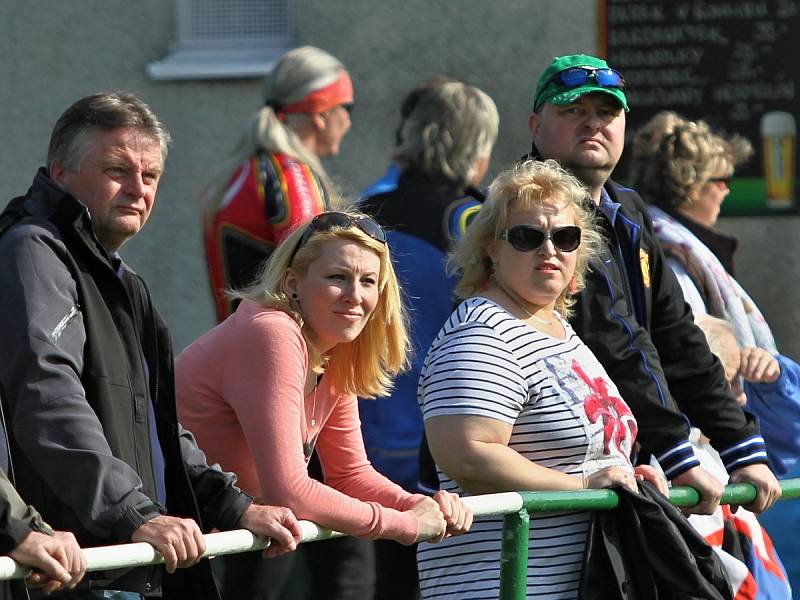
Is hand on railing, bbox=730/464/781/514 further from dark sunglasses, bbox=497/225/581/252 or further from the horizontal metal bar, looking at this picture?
dark sunglasses, bbox=497/225/581/252

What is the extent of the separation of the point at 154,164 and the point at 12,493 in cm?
97

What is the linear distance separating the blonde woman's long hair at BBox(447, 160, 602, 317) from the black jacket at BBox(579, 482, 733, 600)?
60 cm

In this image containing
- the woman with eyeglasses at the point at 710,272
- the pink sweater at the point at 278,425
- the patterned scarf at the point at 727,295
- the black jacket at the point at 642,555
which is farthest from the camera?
the patterned scarf at the point at 727,295

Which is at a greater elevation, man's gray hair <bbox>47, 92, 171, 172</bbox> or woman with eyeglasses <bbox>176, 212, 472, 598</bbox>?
man's gray hair <bbox>47, 92, 171, 172</bbox>

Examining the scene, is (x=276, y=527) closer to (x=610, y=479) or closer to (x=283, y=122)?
(x=610, y=479)

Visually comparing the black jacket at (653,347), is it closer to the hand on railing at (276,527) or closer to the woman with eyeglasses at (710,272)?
the woman with eyeglasses at (710,272)

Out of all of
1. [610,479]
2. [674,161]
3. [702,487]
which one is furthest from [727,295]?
[610,479]

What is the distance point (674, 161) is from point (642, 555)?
2417 millimetres

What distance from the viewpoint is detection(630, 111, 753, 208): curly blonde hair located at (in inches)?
221

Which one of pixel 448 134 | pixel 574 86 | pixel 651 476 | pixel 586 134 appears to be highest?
pixel 574 86

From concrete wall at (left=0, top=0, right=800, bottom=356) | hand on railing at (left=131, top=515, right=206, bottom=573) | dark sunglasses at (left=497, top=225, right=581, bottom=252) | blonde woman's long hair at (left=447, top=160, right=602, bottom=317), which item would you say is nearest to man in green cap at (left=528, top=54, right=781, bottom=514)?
blonde woman's long hair at (left=447, top=160, right=602, bottom=317)

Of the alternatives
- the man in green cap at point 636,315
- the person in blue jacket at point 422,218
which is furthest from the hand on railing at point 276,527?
the person in blue jacket at point 422,218

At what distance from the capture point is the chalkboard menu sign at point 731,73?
7430 millimetres

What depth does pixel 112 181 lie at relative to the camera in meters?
3.23
